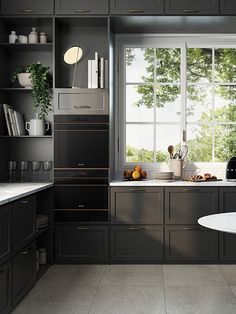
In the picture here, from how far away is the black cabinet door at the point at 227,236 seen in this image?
4.37 metres

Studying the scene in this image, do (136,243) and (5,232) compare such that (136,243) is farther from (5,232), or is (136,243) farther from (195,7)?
(195,7)

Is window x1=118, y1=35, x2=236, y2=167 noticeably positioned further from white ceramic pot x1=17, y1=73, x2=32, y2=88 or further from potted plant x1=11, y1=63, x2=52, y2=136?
white ceramic pot x1=17, y1=73, x2=32, y2=88

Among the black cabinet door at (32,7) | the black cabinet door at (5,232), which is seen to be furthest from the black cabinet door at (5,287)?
the black cabinet door at (32,7)

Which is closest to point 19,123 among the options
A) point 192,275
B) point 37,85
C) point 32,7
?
point 37,85

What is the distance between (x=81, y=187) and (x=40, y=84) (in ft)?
3.66

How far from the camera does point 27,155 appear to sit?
190 inches

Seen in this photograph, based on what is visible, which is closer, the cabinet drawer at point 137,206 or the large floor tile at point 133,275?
the large floor tile at point 133,275

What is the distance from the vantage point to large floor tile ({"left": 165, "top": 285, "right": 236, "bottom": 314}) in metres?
3.20

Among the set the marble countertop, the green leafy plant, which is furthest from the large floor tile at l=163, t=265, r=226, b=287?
the green leafy plant

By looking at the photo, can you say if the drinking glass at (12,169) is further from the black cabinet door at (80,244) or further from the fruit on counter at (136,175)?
the fruit on counter at (136,175)

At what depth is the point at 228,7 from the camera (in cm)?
432

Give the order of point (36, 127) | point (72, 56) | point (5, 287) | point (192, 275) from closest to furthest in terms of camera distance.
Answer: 1. point (5, 287)
2. point (192, 275)
3. point (36, 127)
4. point (72, 56)

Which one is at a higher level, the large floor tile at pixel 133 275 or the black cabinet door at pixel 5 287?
the black cabinet door at pixel 5 287

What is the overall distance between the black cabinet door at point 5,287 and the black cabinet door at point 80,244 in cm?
137
